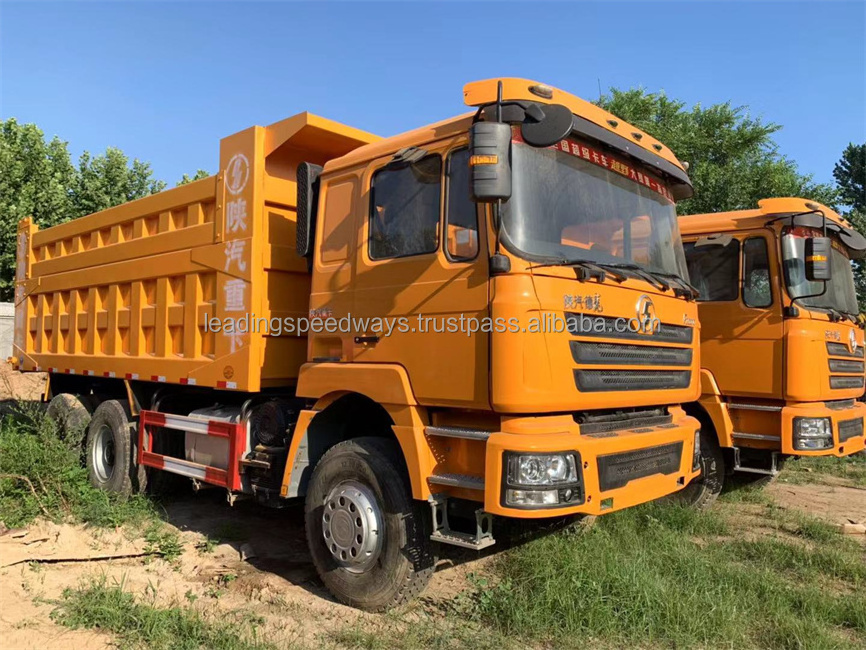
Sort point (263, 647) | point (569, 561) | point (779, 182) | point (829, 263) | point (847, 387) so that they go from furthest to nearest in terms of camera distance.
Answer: point (779, 182) < point (847, 387) < point (829, 263) < point (569, 561) < point (263, 647)

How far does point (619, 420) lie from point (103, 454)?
18.1 ft

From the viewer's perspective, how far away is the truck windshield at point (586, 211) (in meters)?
3.49

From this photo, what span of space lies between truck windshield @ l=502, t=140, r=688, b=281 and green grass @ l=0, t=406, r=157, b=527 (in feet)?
14.2

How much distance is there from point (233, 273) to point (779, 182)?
14.5 metres

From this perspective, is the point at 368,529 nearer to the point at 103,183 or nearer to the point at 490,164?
the point at 490,164

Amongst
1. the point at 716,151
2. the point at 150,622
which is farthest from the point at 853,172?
the point at 150,622

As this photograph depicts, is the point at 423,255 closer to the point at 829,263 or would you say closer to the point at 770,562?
the point at 770,562

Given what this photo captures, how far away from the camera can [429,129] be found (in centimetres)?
396

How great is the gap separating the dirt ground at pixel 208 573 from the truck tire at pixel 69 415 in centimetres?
168

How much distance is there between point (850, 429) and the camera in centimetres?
605

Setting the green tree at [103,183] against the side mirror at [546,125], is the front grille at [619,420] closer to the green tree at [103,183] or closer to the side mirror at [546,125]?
the side mirror at [546,125]

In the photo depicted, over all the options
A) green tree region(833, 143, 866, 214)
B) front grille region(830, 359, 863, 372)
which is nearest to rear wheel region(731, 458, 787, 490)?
front grille region(830, 359, 863, 372)

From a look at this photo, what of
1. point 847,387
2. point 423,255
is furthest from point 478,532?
point 847,387

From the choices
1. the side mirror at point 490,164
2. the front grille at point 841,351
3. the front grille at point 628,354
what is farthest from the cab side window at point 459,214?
the front grille at point 841,351
